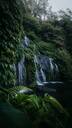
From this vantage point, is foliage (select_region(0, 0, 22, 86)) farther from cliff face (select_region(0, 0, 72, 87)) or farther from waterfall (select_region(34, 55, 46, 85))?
waterfall (select_region(34, 55, 46, 85))

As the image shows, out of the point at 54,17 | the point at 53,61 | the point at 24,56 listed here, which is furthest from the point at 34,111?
the point at 54,17

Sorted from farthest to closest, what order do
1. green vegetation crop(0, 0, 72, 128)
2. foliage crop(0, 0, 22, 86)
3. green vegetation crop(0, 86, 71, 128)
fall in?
foliage crop(0, 0, 22, 86) → green vegetation crop(0, 86, 71, 128) → green vegetation crop(0, 0, 72, 128)

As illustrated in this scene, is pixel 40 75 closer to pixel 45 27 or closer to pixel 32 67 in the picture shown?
pixel 32 67

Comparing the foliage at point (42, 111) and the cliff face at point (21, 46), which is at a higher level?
the cliff face at point (21, 46)

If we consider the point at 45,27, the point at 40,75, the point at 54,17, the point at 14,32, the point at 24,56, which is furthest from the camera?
the point at 54,17

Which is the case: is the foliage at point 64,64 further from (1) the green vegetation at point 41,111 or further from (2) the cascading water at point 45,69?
(1) the green vegetation at point 41,111

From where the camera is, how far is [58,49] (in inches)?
688

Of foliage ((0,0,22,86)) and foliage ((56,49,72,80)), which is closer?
foliage ((0,0,22,86))

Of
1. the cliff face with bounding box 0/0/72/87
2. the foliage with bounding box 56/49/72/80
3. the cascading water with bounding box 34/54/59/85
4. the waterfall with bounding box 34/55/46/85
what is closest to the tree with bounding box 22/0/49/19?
the cliff face with bounding box 0/0/72/87

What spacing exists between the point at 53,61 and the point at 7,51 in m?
9.61

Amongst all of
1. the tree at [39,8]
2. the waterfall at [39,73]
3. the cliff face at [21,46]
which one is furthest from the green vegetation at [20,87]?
the tree at [39,8]

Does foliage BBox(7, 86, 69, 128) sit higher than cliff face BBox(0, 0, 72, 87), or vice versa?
cliff face BBox(0, 0, 72, 87)

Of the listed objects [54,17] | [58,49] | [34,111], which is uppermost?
[54,17]

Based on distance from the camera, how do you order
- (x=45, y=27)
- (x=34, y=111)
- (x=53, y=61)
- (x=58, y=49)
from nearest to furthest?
(x=34, y=111) → (x=53, y=61) → (x=58, y=49) → (x=45, y=27)
